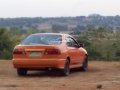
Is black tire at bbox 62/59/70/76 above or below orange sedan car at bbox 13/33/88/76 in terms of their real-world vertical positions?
below

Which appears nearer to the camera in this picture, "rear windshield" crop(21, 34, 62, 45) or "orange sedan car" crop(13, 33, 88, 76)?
"orange sedan car" crop(13, 33, 88, 76)

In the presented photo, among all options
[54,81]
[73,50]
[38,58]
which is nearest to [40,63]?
[38,58]

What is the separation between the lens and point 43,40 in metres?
17.1

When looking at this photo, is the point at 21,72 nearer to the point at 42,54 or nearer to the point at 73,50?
the point at 42,54

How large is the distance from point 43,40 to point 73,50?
1532 millimetres

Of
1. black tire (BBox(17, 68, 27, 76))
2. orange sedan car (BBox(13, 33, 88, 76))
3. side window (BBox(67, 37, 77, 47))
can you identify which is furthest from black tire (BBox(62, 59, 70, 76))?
black tire (BBox(17, 68, 27, 76))

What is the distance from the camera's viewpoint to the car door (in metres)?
17.9

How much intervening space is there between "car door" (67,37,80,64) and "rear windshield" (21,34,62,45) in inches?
21.9

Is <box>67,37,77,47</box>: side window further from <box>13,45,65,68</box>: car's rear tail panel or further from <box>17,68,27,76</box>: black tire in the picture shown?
<box>17,68,27,76</box>: black tire

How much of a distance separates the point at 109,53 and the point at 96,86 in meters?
14.6

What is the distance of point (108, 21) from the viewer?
149 feet

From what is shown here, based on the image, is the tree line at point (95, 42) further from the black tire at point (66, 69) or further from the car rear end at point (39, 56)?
the car rear end at point (39, 56)

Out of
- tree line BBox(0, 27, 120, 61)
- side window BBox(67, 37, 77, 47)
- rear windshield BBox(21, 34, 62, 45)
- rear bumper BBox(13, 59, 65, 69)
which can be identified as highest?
rear windshield BBox(21, 34, 62, 45)

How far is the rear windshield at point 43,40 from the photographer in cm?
1703
